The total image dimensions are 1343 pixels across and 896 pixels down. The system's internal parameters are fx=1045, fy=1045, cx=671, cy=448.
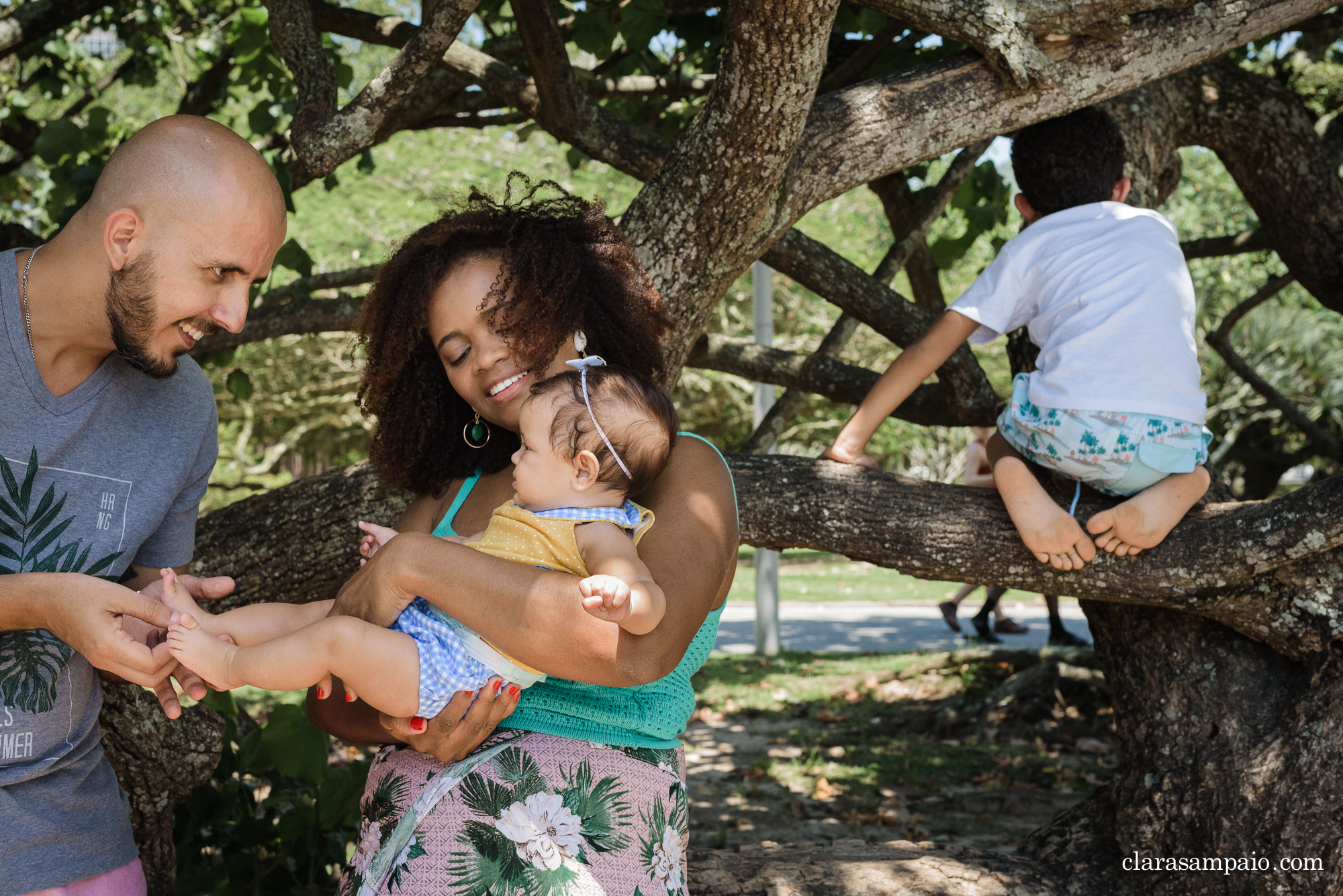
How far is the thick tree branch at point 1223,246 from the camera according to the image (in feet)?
16.7

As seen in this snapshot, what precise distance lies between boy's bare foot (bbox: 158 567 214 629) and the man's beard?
412 millimetres

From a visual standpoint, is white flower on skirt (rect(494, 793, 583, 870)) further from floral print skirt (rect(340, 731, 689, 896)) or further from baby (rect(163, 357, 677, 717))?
baby (rect(163, 357, 677, 717))

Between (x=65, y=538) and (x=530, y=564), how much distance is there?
0.86 m

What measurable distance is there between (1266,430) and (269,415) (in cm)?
1541

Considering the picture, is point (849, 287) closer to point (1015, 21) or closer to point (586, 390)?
point (1015, 21)

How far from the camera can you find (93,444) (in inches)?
75.8

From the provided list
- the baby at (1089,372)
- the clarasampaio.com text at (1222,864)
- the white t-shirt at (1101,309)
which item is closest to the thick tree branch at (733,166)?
the baby at (1089,372)

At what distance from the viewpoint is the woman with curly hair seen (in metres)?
1.68

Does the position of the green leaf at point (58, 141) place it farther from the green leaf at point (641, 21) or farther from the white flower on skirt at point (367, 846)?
the white flower on skirt at point (367, 846)

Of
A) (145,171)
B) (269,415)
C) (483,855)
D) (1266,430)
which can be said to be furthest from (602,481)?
(1266,430)

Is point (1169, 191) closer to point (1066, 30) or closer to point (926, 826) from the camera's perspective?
point (1066, 30)

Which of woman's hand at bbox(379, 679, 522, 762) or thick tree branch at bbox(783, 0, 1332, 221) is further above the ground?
thick tree branch at bbox(783, 0, 1332, 221)

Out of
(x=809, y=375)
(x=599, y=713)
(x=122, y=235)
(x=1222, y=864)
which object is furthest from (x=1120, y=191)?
(x=122, y=235)

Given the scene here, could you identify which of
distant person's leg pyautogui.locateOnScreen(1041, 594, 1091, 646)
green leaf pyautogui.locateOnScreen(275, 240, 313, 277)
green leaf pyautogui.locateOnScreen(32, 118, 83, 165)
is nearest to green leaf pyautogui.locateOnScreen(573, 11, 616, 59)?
green leaf pyautogui.locateOnScreen(275, 240, 313, 277)
